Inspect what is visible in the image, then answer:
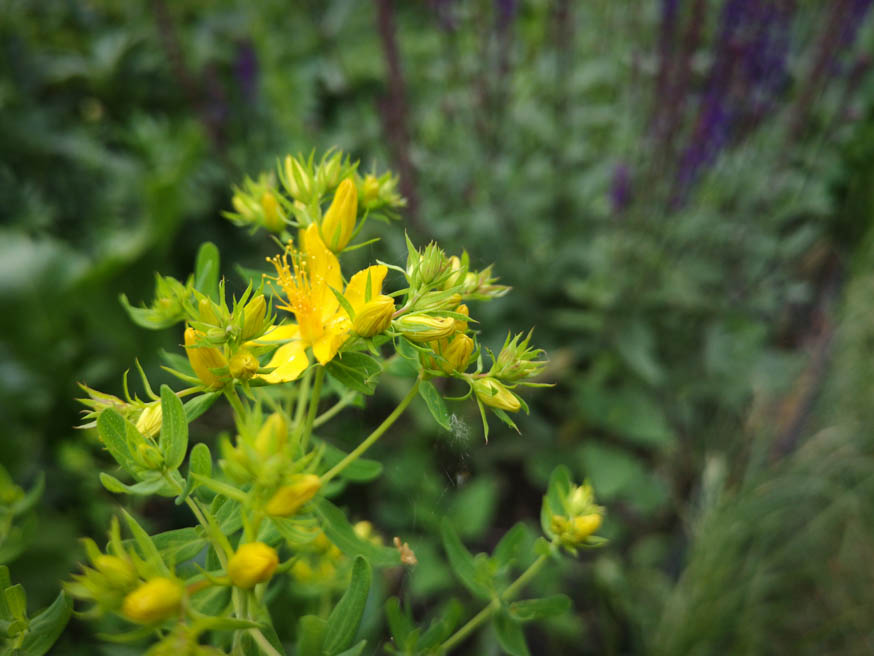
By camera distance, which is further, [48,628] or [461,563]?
[461,563]

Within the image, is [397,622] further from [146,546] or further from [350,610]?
[146,546]

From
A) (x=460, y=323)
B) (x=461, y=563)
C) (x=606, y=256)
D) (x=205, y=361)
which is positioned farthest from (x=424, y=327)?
(x=606, y=256)

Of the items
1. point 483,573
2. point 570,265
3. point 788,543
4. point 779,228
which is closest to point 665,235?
point 570,265

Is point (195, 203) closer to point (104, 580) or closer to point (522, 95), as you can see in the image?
point (522, 95)

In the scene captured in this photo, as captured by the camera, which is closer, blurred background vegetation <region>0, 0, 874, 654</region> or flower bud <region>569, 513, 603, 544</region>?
flower bud <region>569, 513, 603, 544</region>

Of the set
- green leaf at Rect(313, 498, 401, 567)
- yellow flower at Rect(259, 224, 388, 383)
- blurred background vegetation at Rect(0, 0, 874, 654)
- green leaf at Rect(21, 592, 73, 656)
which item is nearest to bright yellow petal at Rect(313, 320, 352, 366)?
yellow flower at Rect(259, 224, 388, 383)

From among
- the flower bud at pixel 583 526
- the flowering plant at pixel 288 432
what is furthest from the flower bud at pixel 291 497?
the flower bud at pixel 583 526

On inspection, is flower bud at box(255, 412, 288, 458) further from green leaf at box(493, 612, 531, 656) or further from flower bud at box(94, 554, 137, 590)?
green leaf at box(493, 612, 531, 656)
